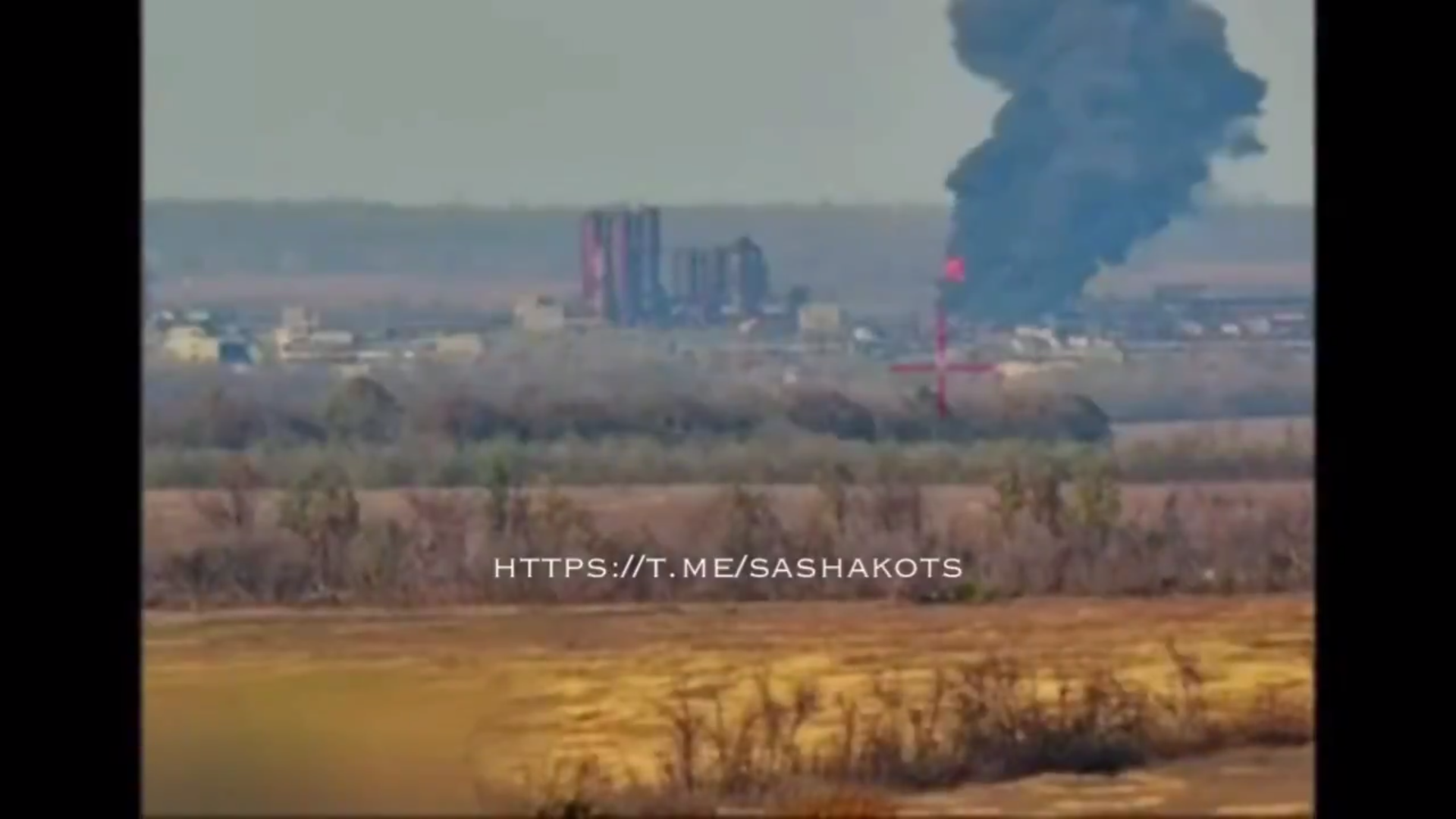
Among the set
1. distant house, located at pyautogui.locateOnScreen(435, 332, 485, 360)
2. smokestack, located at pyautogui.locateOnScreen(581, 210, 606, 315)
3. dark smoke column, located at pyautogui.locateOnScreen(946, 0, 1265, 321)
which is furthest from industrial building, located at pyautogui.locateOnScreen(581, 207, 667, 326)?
dark smoke column, located at pyautogui.locateOnScreen(946, 0, 1265, 321)

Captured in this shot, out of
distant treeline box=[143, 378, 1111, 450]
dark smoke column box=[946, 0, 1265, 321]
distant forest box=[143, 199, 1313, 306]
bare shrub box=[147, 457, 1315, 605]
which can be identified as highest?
dark smoke column box=[946, 0, 1265, 321]

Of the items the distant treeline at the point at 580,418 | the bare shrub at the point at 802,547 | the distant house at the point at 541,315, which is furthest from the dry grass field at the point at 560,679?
the distant house at the point at 541,315

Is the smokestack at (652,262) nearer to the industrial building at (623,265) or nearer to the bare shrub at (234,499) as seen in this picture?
the industrial building at (623,265)

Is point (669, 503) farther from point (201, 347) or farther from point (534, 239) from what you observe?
point (201, 347)

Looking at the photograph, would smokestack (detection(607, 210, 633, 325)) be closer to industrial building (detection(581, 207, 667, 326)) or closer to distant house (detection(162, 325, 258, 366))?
industrial building (detection(581, 207, 667, 326))
